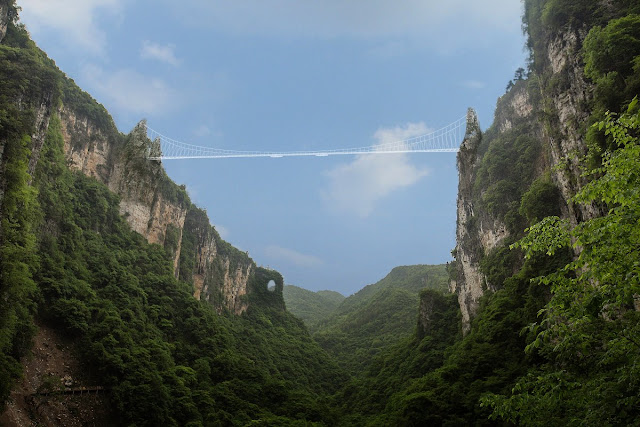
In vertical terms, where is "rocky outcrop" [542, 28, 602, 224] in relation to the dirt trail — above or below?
above

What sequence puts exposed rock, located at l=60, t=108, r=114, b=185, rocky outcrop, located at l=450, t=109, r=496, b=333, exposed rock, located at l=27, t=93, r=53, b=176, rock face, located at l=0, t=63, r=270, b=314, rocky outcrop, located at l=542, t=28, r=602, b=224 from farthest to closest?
rock face, located at l=0, t=63, r=270, b=314, exposed rock, located at l=60, t=108, r=114, b=185, rocky outcrop, located at l=450, t=109, r=496, b=333, exposed rock, located at l=27, t=93, r=53, b=176, rocky outcrop, located at l=542, t=28, r=602, b=224

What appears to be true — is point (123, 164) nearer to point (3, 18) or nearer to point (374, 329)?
point (3, 18)

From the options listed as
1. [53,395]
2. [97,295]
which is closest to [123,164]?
[97,295]

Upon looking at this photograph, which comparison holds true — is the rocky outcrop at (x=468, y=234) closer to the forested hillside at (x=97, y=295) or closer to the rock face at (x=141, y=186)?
the forested hillside at (x=97, y=295)

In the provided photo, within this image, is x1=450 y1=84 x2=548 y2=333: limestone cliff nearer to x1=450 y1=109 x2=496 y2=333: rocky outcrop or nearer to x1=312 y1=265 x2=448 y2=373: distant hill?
x1=450 y1=109 x2=496 y2=333: rocky outcrop

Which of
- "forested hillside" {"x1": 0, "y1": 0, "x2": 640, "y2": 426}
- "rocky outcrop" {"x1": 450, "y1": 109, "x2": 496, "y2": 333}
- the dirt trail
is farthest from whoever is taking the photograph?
"rocky outcrop" {"x1": 450, "y1": 109, "x2": 496, "y2": 333}

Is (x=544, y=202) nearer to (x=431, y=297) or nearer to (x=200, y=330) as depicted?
(x=431, y=297)

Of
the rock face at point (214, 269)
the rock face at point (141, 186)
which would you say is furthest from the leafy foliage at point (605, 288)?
the rock face at point (214, 269)

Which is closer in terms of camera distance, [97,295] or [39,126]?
[39,126]

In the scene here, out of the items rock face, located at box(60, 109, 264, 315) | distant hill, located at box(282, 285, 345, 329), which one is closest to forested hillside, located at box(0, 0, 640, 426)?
rock face, located at box(60, 109, 264, 315)
